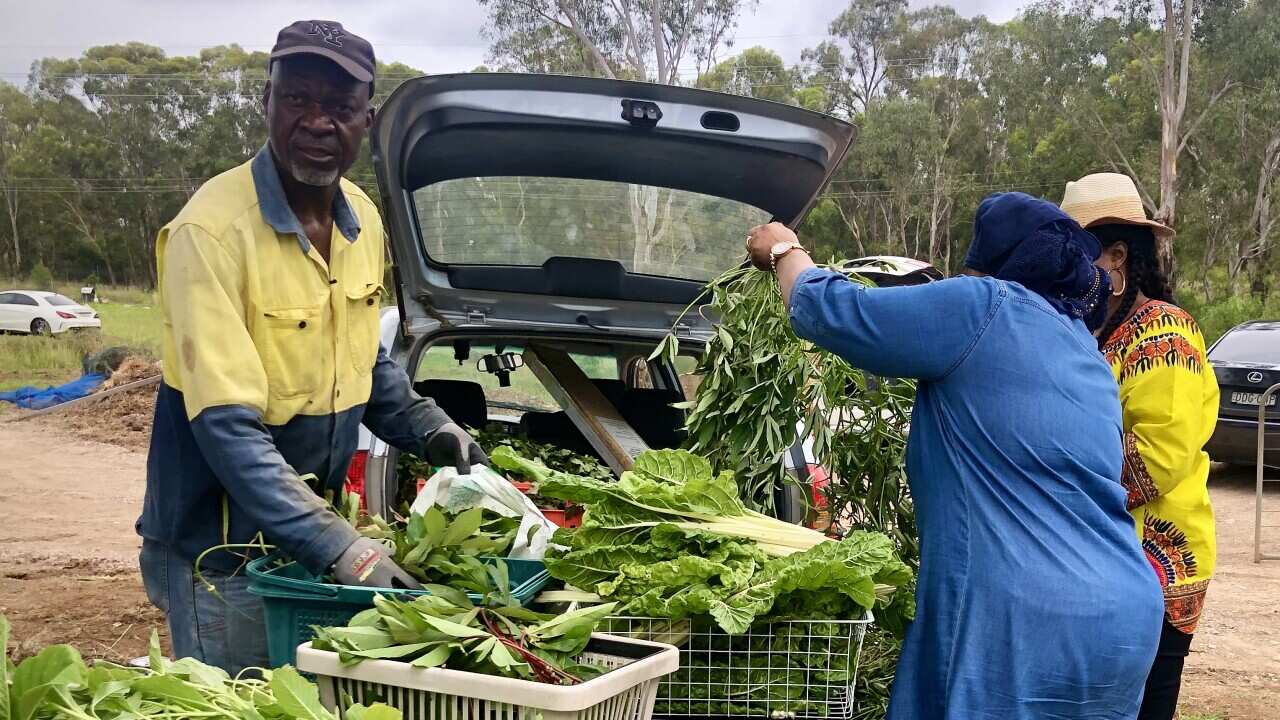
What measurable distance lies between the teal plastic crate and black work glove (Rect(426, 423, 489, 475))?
661mm

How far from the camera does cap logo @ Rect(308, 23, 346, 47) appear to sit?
2676 millimetres

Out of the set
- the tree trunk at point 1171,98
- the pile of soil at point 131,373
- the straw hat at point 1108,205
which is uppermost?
the tree trunk at point 1171,98

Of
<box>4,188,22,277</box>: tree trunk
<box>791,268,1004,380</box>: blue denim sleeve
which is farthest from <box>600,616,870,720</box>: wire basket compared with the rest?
<box>4,188,22,277</box>: tree trunk

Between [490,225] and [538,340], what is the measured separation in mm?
523

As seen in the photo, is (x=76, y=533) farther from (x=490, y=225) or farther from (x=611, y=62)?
(x=611, y=62)

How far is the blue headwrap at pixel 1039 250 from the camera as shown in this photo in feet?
8.07

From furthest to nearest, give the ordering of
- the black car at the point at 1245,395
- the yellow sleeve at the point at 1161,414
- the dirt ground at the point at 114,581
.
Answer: the black car at the point at 1245,395
the dirt ground at the point at 114,581
the yellow sleeve at the point at 1161,414

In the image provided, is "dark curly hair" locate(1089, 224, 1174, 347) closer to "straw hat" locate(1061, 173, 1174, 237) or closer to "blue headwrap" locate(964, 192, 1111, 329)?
"straw hat" locate(1061, 173, 1174, 237)

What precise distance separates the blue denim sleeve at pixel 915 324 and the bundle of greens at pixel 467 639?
817 millimetres

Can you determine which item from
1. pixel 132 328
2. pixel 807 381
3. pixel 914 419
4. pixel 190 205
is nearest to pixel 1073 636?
pixel 914 419

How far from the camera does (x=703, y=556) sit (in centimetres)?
244

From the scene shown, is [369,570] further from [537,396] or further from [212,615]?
[537,396]

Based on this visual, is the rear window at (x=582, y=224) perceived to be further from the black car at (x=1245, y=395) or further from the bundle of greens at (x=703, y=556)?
the black car at (x=1245, y=395)

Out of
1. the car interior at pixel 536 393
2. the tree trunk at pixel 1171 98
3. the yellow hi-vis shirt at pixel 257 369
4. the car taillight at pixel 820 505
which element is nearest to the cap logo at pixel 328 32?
the yellow hi-vis shirt at pixel 257 369
